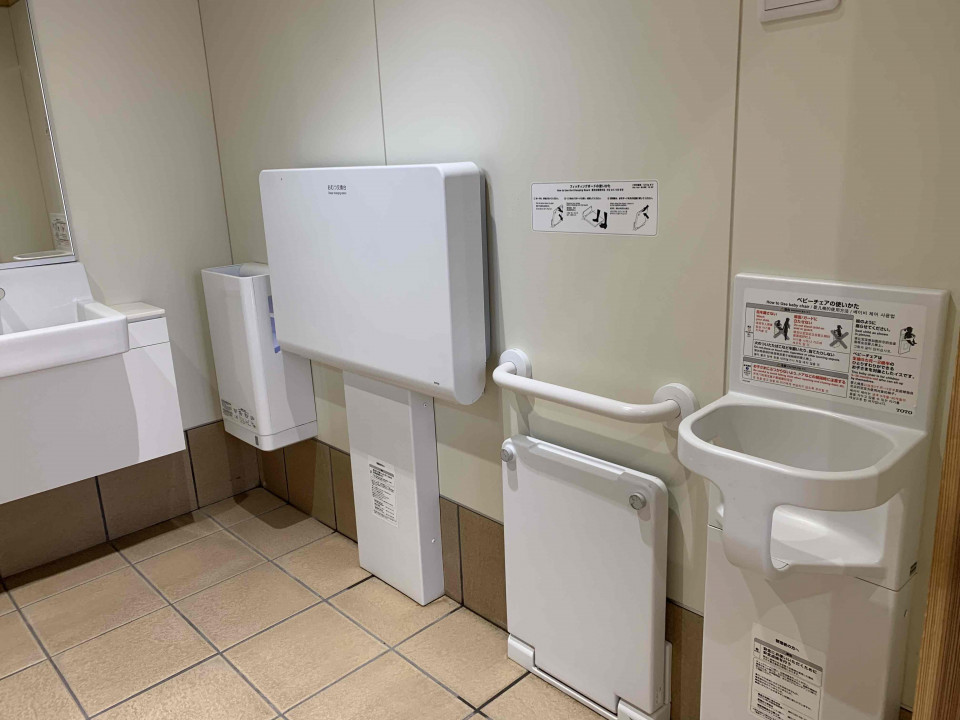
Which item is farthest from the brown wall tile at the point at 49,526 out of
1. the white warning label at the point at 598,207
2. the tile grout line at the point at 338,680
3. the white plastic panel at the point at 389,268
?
the white warning label at the point at 598,207

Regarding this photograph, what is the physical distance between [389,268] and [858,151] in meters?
0.95

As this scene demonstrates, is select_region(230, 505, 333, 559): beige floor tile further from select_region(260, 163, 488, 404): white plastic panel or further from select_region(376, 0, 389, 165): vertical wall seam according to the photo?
select_region(376, 0, 389, 165): vertical wall seam

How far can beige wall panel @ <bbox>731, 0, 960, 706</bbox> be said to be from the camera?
3.15ft

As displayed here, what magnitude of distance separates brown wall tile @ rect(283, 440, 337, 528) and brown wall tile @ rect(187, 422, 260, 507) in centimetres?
22

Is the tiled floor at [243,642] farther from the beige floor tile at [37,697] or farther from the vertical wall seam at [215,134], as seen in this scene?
the vertical wall seam at [215,134]

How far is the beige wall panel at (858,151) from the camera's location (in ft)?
3.15

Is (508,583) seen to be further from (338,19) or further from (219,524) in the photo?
(338,19)

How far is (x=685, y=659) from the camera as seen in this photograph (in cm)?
146

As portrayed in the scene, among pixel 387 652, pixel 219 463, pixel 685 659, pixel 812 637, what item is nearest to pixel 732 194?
pixel 812 637

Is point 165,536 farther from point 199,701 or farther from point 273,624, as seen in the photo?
point 199,701

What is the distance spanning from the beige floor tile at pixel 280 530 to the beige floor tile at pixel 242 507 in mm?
36

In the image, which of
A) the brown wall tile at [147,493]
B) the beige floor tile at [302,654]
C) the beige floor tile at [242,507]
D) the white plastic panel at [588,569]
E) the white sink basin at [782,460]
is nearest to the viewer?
the white sink basin at [782,460]

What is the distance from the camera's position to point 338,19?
1812 mm

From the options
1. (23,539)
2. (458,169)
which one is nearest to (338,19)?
(458,169)
